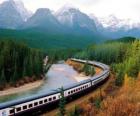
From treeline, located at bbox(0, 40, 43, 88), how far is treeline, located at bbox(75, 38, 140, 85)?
95.0 ft

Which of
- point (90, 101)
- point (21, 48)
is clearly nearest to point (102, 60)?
point (21, 48)

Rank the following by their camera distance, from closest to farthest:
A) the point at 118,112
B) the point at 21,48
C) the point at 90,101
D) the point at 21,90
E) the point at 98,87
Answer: the point at 118,112 < the point at 90,101 < the point at 98,87 < the point at 21,90 < the point at 21,48

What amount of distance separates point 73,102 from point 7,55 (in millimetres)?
45296

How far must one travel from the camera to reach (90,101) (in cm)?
6531

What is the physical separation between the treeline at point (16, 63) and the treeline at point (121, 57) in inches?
1139

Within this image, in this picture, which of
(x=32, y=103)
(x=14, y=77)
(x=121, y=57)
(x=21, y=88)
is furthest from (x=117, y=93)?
(x=121, y=57)

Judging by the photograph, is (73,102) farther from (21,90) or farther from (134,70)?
(21,90)

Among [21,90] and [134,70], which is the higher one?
[134,70]

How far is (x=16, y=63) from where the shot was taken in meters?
108

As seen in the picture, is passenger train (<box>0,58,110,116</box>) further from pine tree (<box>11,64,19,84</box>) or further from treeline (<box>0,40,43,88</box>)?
pine tree (<box>11,64,19,84</box>)

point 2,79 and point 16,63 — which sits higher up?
point 16,63

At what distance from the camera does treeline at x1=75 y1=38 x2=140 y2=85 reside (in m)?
86.7

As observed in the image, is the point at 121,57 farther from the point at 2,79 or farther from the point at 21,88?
the point at 2,79

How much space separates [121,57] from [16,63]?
5755cm
